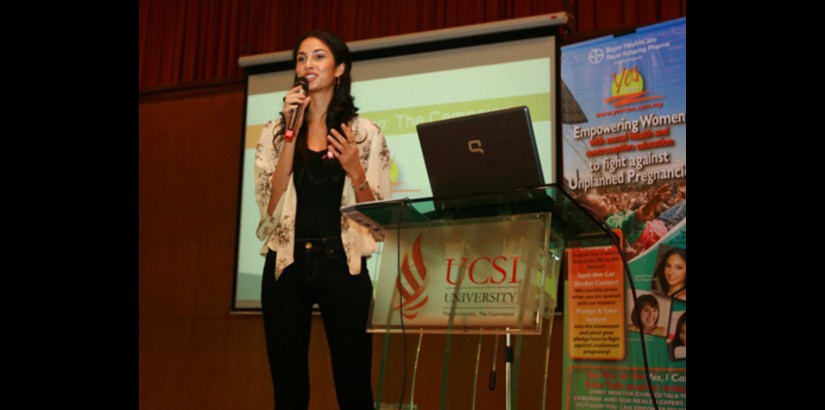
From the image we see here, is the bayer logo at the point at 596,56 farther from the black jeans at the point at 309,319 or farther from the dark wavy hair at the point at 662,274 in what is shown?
the black jeans at the point at 309,319

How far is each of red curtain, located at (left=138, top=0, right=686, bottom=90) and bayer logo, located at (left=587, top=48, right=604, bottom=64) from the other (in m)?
0.44

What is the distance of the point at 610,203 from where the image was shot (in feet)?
11.2

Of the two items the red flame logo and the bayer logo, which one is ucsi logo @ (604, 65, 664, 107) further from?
the red flame logo

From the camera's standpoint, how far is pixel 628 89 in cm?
347

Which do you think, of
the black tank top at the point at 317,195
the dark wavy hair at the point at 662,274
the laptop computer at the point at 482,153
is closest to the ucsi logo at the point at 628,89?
the dark wavy hair at the point at 662,274

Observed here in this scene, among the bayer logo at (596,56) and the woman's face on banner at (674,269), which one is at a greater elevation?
the bayer logo at (596,56)

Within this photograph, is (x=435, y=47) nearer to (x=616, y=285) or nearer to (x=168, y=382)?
(x=616, y=285)

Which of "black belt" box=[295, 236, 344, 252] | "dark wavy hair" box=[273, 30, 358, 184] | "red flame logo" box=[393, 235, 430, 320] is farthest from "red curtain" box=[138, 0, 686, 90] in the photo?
"red flame logo" box=[393, 235, 430, 320]

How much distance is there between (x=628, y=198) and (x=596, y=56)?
682 millimetres

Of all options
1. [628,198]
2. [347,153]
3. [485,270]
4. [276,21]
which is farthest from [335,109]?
[276,21]

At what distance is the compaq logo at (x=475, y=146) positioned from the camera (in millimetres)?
1725

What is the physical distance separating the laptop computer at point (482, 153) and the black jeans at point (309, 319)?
54 cm

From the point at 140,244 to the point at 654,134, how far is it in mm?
2955

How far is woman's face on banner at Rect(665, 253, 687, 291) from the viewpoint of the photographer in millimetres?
3160
